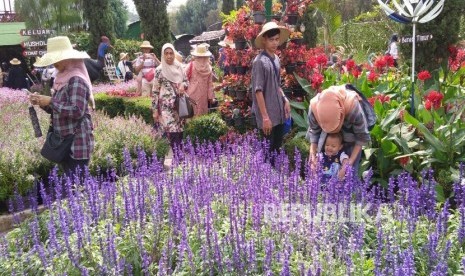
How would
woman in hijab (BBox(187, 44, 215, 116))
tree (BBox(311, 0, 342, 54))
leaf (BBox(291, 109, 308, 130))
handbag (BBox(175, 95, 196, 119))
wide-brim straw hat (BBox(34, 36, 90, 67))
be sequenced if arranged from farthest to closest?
tree (BBox(311, 0, 342, 54)) < woman in hijab (BBox(187, 44, 215, 116)) < handbag (BBox(175, 95, 196, 119)) < leaf (BBox(291, 109, 308, 130)) < wide-brim straw hat (BBox(34, 36, 90, 67))

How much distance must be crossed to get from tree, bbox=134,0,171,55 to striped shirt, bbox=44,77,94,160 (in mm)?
12942

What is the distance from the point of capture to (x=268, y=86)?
5.00m

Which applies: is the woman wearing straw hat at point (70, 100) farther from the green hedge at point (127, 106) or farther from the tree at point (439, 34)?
the green hedge at point (127, 106)

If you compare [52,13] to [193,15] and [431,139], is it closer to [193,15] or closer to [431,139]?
[431,139]

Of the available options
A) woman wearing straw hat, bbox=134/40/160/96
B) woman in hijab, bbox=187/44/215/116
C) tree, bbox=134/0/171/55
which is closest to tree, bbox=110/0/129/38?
tree, bbox=134/0/171/55

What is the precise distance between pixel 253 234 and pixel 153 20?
14.8 metres

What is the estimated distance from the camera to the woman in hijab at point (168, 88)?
6699 millimetres

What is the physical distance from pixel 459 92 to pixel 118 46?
55.3ft

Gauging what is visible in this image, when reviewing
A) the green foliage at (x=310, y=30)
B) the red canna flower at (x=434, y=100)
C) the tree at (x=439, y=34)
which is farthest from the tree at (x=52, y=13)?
the red canna flower at (x=434, y=100)

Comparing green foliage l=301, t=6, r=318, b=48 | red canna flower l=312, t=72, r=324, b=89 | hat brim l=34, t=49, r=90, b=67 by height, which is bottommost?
red canna flower l=312, t=72, r=324, b=89

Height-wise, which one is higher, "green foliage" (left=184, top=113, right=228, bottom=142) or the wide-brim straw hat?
the wide-brim straw hat

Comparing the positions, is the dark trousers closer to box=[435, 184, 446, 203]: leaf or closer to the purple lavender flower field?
the purple lavender flower field

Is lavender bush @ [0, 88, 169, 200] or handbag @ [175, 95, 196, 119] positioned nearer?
lavender bush @ [0, 88, 169, 200]

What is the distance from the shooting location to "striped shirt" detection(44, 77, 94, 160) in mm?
4039
